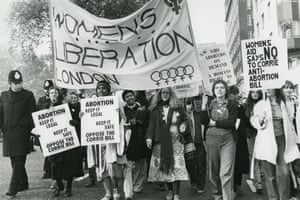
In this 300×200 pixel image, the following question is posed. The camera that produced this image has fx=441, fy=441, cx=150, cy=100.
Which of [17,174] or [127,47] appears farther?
[17,174]

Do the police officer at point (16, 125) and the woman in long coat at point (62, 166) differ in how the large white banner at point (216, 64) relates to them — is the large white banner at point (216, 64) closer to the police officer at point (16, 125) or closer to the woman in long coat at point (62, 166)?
the woman in long coat at point (62, 166)

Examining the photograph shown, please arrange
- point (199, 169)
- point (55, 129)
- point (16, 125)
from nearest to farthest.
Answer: point (55, 129)
point (16, 125)
point (199, 169)

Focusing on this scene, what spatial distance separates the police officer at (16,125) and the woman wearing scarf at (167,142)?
245 cm

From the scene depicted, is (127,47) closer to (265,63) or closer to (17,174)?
(265,63)

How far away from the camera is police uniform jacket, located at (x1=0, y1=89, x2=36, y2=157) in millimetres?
8281

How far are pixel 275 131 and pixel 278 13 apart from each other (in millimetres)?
28933

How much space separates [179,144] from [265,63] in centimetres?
201

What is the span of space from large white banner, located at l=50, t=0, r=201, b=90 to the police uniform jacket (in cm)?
110

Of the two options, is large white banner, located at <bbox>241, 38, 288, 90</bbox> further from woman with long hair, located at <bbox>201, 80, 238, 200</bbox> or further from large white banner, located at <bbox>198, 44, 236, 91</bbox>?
large white banner, located at <bbox>198, 44, 236, 91</bbox>

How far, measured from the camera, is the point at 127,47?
7934mm

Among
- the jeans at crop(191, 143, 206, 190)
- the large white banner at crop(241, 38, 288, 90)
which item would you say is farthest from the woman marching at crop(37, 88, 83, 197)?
the large white banner at crop(241, 38, 288, 90)

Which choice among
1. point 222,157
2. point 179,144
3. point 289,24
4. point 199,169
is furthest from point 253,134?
point 289,24

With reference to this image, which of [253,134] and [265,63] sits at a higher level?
[265,63]

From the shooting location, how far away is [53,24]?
8.01 metres
